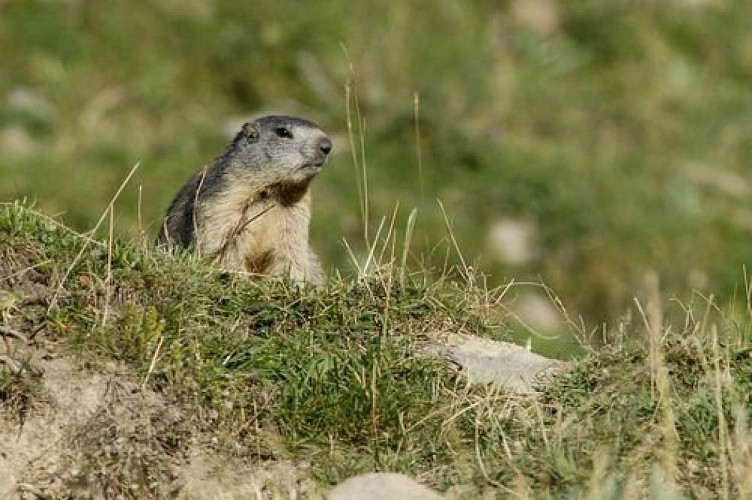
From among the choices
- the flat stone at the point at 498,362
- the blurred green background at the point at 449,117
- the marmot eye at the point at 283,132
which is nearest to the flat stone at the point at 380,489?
the flat stone at the point at 498,362

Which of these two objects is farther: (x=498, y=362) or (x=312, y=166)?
(x=312, y=166)

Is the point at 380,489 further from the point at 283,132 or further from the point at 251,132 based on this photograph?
the point at 251,132

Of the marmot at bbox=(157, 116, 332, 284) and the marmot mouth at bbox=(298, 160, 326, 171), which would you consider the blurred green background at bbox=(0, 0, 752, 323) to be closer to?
the marmot at bbox=(157, 116, 332, 284)

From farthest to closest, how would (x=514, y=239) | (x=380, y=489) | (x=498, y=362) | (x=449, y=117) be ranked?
(x=449, y=117), (x=514, y=239), (x=498, y=362), (x=380, y=489)

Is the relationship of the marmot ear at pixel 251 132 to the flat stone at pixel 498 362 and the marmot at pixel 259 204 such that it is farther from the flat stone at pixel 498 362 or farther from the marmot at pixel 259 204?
the flat stone at pixel 498 362

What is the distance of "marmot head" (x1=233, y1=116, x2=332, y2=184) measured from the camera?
745cm

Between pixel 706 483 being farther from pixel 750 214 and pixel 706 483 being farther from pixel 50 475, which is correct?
pixel 750 214

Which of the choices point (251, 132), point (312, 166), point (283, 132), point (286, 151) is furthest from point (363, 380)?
point (251, 132)

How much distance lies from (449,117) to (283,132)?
5482mm

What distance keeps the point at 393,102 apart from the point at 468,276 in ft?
23.1

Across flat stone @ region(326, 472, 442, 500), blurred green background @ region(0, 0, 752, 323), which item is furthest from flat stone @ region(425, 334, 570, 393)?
blurred green background @ region(0, 0, 752, 323)

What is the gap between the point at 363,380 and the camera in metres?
5.45

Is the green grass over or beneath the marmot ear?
beneath

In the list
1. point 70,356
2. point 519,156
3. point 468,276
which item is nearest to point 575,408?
point 468,276
